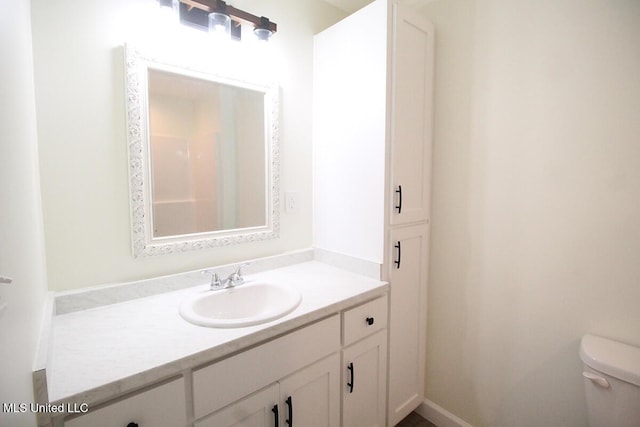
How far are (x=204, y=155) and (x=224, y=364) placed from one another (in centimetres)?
89

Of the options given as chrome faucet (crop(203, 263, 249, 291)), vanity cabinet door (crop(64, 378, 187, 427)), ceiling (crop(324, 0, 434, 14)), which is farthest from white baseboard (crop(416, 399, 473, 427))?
ceiling (crop(324, 0, 434, 14))

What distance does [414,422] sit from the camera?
1774mm

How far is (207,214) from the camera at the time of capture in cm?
140

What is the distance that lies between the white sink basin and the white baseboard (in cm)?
120

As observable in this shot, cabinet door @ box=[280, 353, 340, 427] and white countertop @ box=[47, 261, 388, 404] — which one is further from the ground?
white countertop @ box=[47, 261, 388, 404]

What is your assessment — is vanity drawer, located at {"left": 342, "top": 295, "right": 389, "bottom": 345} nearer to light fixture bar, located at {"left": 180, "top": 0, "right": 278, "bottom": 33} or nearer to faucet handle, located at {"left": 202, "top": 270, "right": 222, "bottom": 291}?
faucet handle, located at {"left": 202, "top": 270, "right": 222, "bottom": 291}

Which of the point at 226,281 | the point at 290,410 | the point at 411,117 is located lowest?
the point at 290,410

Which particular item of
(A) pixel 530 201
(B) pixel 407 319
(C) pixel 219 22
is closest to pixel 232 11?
(C) pixel 219 22

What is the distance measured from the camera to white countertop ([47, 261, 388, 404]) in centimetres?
74

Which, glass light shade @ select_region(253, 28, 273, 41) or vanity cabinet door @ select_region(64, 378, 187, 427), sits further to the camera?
glass light shade @ select_region(253, 28, 273, 41)

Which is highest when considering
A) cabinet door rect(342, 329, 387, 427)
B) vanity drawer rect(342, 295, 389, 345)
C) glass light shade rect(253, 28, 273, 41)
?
glass light shade rect(253, 28, 273, 41)

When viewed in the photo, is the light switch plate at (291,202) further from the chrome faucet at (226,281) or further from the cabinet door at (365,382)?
the cabinet door at (365,382)

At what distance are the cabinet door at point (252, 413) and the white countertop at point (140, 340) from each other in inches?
7.2

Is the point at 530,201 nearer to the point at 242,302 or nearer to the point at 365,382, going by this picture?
the point at 365,382
